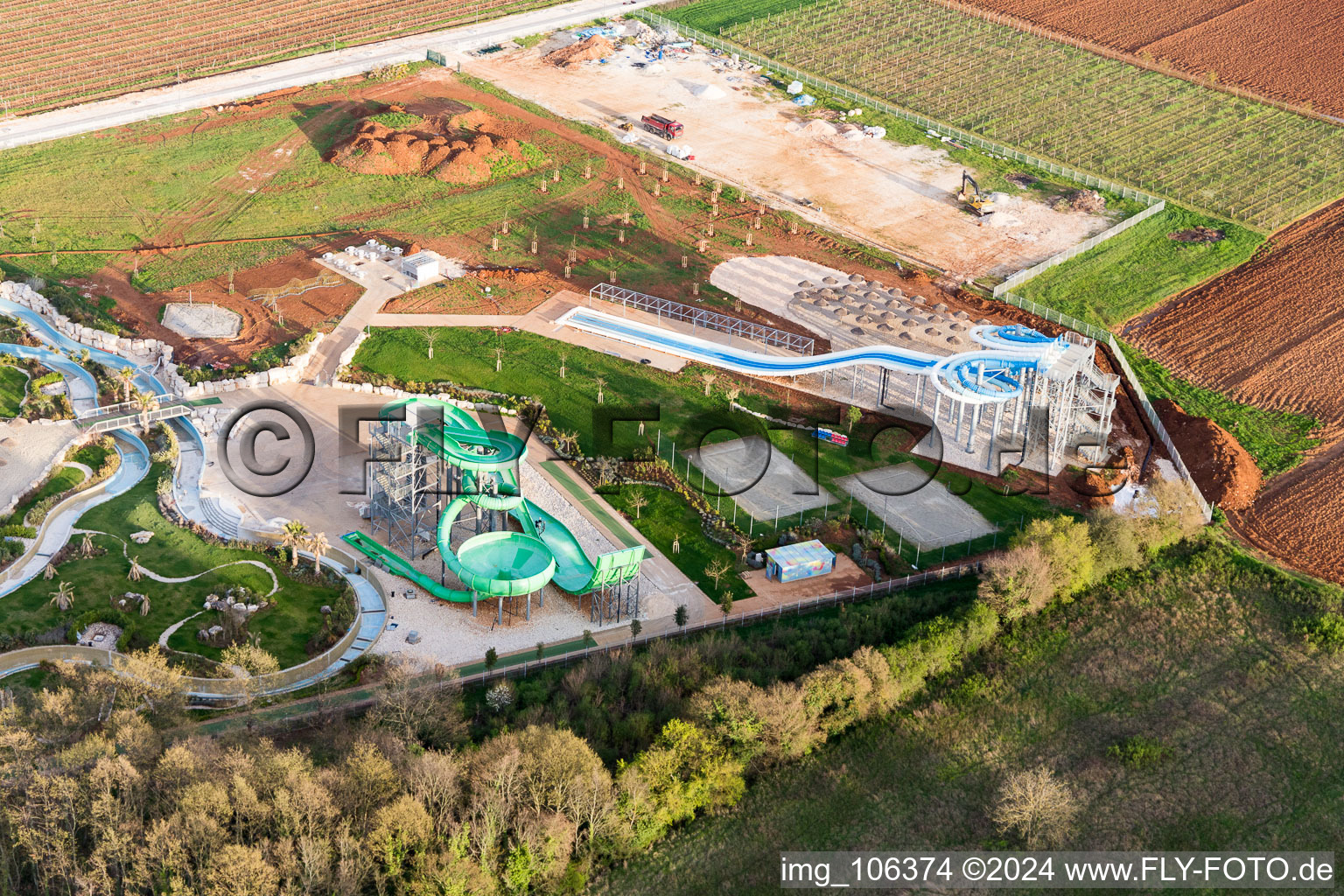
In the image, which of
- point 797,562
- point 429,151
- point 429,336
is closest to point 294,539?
point 429,336

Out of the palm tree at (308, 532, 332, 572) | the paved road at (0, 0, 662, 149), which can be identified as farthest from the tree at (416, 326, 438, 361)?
the paved road at (0, 0, 662, 149)

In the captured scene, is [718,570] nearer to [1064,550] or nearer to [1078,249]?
[1064,550]

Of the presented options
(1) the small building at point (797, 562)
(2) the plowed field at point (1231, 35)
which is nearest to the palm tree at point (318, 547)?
(1) the small building at point (797, 562)

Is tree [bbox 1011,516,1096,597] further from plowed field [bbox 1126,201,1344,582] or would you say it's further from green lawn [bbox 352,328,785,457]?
green lawn [bbox 352,328,785,457]

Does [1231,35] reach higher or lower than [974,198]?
higher

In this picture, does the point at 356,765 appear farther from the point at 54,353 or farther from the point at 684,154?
the point at 684,154

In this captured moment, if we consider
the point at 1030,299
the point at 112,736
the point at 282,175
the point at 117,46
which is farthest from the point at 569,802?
the point at 117,46
